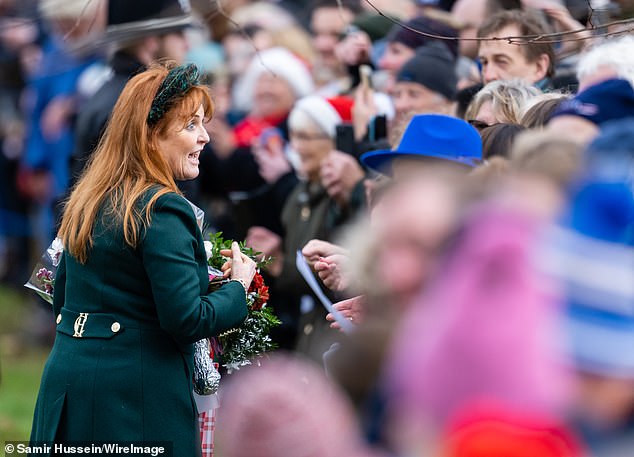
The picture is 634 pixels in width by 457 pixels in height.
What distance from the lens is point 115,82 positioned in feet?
22.2

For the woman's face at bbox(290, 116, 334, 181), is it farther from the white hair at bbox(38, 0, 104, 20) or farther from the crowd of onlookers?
the white hair at bbox(38, 0, 104, 20)

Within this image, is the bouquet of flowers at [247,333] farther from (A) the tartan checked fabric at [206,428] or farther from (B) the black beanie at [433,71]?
(B) the black beanie at [433,71]

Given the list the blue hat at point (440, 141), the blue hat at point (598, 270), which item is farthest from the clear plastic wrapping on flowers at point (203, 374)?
the blue hat at point (598, 270)

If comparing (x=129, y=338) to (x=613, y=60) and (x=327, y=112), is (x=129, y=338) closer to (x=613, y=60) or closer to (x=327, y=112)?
(x=613, y=60)

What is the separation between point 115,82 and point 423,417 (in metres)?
5.31

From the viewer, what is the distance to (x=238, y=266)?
427cm

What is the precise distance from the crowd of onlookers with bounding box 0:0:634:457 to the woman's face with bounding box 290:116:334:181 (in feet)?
0.05

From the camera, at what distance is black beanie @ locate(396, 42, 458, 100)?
21.5 ft

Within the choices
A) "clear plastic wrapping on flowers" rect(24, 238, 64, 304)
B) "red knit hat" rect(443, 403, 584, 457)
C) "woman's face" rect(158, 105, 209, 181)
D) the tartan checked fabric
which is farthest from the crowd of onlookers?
"clear plastic wrapping on flowers" rect(24, 238, 64, 304)

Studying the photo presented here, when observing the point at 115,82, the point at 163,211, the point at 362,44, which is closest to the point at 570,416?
the point at 163,211

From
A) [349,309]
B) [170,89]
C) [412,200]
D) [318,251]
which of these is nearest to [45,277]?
[170,89]

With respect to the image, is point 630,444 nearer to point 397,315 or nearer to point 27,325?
point 397,315

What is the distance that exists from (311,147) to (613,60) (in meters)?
2.86

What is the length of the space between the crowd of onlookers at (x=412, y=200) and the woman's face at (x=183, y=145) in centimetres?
65
